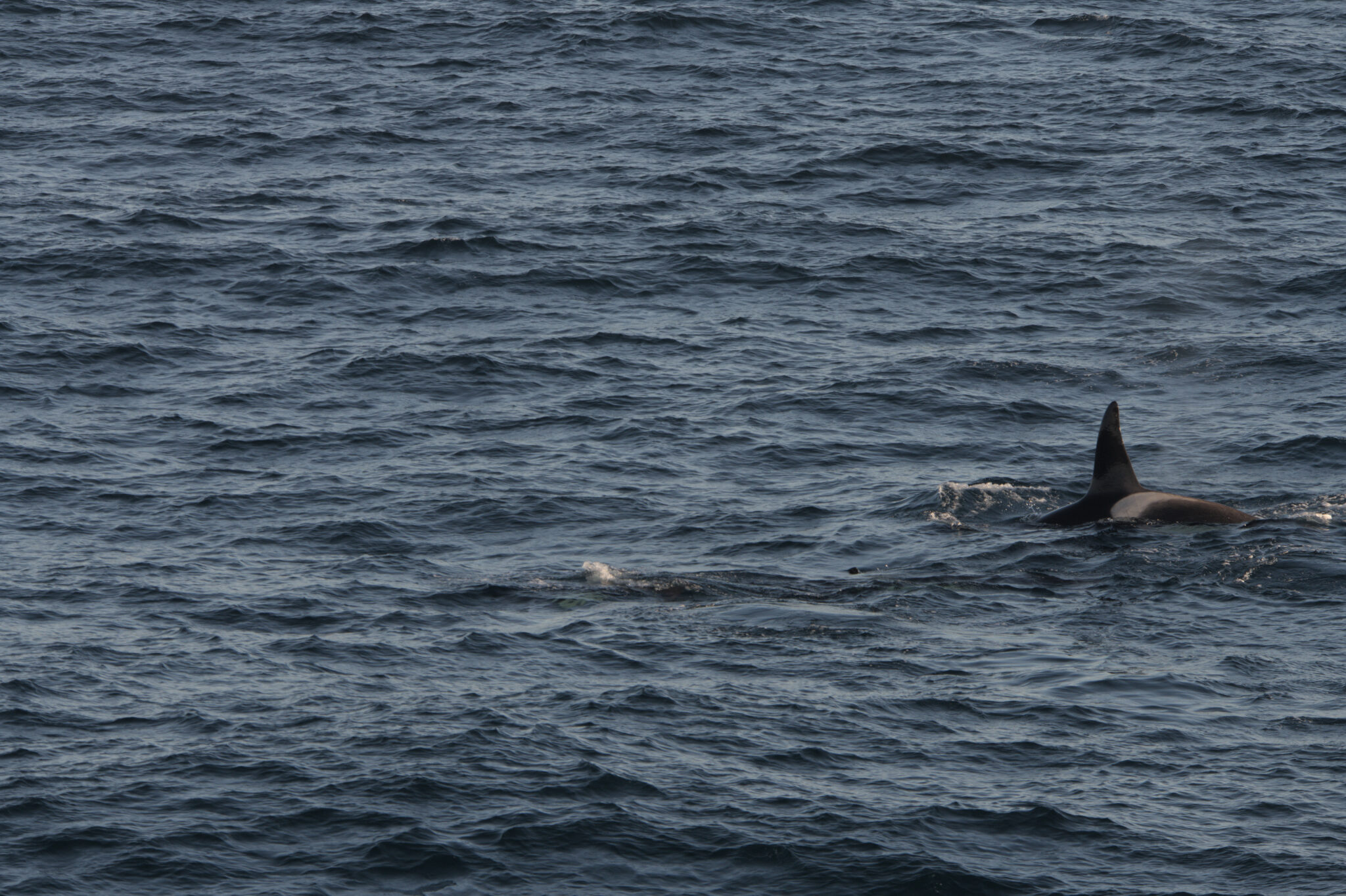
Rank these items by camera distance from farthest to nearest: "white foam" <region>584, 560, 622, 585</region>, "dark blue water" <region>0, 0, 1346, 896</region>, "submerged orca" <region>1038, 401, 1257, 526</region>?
"submerged orca" <region>1038, 401, 1257, 526</region> < "white foam" <region>584, 560, 622, 585</region> < "dark blue water" <region>0, 0, 1346, 896</region>

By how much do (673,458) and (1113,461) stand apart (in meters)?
8.28

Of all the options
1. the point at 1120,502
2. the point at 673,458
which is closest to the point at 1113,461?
the point at 1120,502

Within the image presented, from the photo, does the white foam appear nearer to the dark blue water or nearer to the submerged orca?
the dark blue water

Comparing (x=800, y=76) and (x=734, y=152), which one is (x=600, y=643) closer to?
(x=734, y=152)

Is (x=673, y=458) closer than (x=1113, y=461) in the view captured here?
No

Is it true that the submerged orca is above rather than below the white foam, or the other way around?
above

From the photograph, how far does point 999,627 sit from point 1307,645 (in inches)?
165

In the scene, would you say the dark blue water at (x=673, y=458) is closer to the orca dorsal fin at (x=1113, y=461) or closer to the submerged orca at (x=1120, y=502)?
the submerged orca at (x=1120, y=502)

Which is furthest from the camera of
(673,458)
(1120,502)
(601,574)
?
(673,458)

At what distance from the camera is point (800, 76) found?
59438 mm

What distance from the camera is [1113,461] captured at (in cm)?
2931

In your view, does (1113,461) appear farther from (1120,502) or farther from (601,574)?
(601,574)

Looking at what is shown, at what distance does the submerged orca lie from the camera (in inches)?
1134

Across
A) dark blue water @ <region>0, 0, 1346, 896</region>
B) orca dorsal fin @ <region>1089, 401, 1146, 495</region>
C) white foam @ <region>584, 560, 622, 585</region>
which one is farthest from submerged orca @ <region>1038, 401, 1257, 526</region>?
white foam @ <region>584, 560, 622, 585</region>
